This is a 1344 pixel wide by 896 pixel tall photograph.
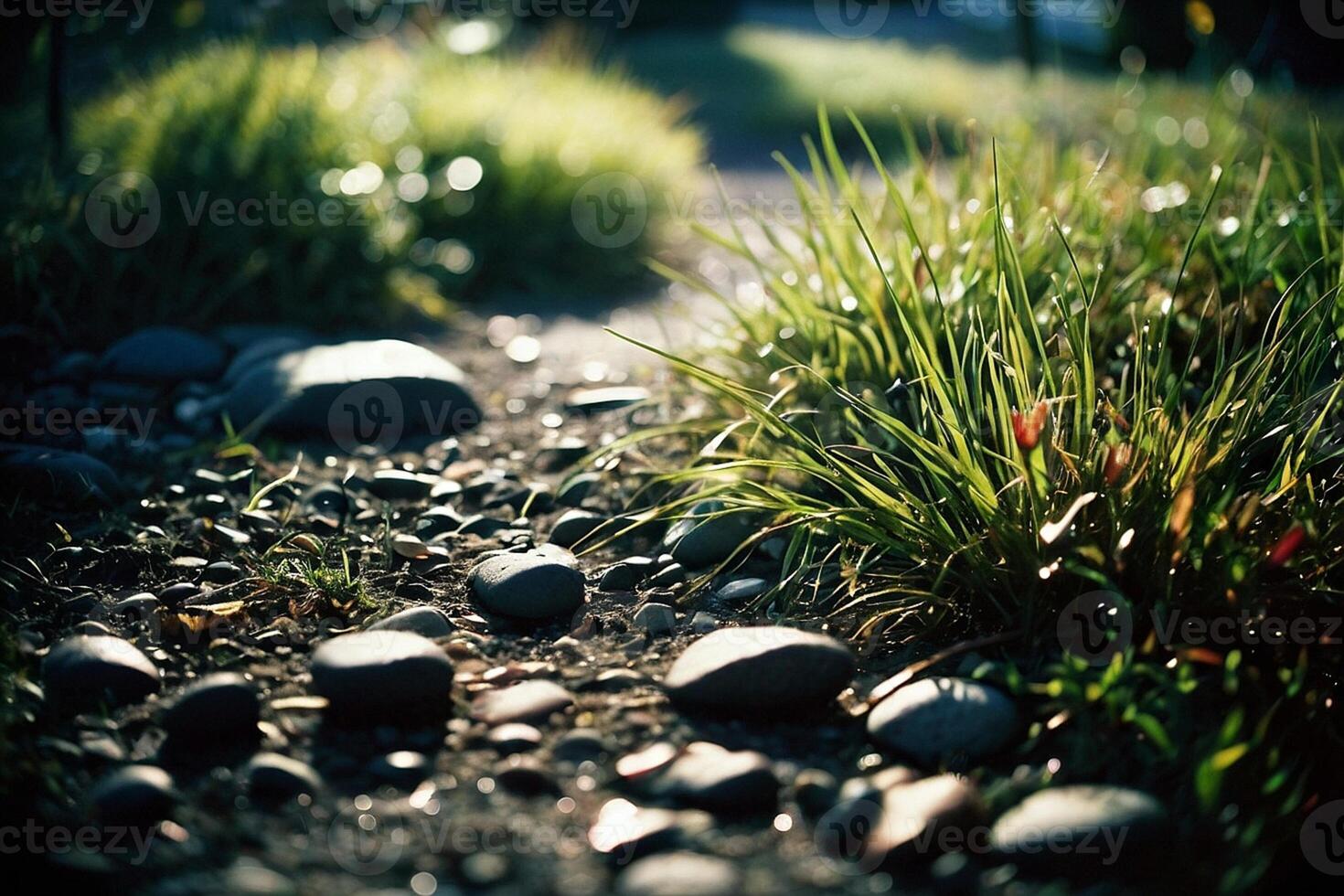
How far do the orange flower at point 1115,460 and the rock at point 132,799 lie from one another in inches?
57.3

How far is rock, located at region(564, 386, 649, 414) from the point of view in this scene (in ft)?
10.8

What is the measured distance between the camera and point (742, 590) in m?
2.27

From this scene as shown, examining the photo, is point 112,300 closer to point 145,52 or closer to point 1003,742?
point 1003,742

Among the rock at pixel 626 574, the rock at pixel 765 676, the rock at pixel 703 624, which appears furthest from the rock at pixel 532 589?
the rock at pixel 765 676

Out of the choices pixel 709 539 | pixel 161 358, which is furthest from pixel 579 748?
pixel 161 358

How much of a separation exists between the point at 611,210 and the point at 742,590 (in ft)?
10.7

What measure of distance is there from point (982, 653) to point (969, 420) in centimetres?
40

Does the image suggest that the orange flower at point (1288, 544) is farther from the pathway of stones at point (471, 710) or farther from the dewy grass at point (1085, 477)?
the pathway of stones at point (471, 710)

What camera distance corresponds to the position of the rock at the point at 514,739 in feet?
5.65

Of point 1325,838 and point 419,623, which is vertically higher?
point 419,623

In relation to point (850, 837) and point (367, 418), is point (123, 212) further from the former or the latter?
point (850, 837)

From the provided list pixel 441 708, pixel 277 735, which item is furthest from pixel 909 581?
pixel 277 735

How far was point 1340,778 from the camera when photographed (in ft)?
5.53
